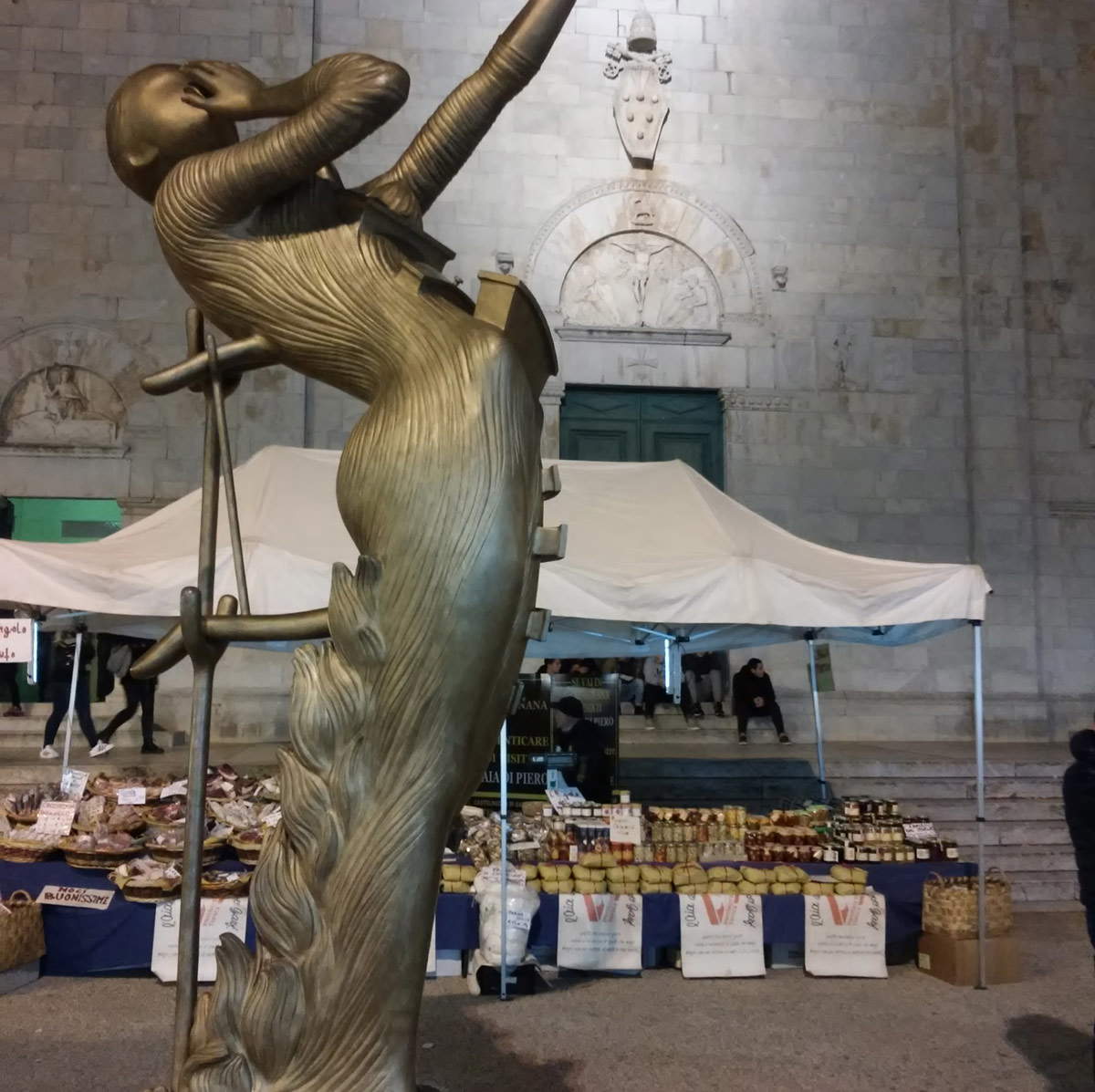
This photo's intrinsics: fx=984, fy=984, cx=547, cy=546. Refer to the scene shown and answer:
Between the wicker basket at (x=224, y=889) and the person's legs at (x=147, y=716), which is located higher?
the person's legs at (x=147, y=716)

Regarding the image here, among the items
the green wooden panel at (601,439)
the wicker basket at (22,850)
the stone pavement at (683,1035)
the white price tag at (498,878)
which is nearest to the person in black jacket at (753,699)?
the green wooden panel at (601,439)

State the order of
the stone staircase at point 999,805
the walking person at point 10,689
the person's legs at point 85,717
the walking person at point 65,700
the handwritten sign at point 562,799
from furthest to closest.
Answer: the walking person at point 10,689, the person's legs at point 85,717, the walking person at point 65,700, the stone staircase at point 999,805, the handwritten sign at point 562,799

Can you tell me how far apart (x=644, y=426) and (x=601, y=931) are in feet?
27.8

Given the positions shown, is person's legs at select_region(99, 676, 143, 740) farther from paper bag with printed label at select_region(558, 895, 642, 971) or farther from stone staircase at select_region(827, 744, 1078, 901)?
stone staircase at select_region(827, 744, 1078, 901)

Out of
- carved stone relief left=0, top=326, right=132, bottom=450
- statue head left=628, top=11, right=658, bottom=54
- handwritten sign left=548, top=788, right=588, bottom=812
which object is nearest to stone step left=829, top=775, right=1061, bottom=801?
handwritten sign left=548, top=788, right=588, bottom=812

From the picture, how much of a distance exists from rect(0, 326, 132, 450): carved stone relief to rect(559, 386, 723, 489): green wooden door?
5.76 metres

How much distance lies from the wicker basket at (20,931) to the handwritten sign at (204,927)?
2.11ft

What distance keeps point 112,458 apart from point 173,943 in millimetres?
8027

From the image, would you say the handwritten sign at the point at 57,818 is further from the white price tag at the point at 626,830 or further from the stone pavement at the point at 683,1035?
the white price tag at the point at 626,830

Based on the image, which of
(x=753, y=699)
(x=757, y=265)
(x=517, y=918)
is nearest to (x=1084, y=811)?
(x=517, y=918)

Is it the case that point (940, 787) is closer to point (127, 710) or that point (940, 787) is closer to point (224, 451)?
point (127, 710)

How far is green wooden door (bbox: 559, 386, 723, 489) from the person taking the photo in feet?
43.7

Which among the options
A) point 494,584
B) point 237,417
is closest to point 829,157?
point 237,417

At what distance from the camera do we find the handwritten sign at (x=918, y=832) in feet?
22.6
